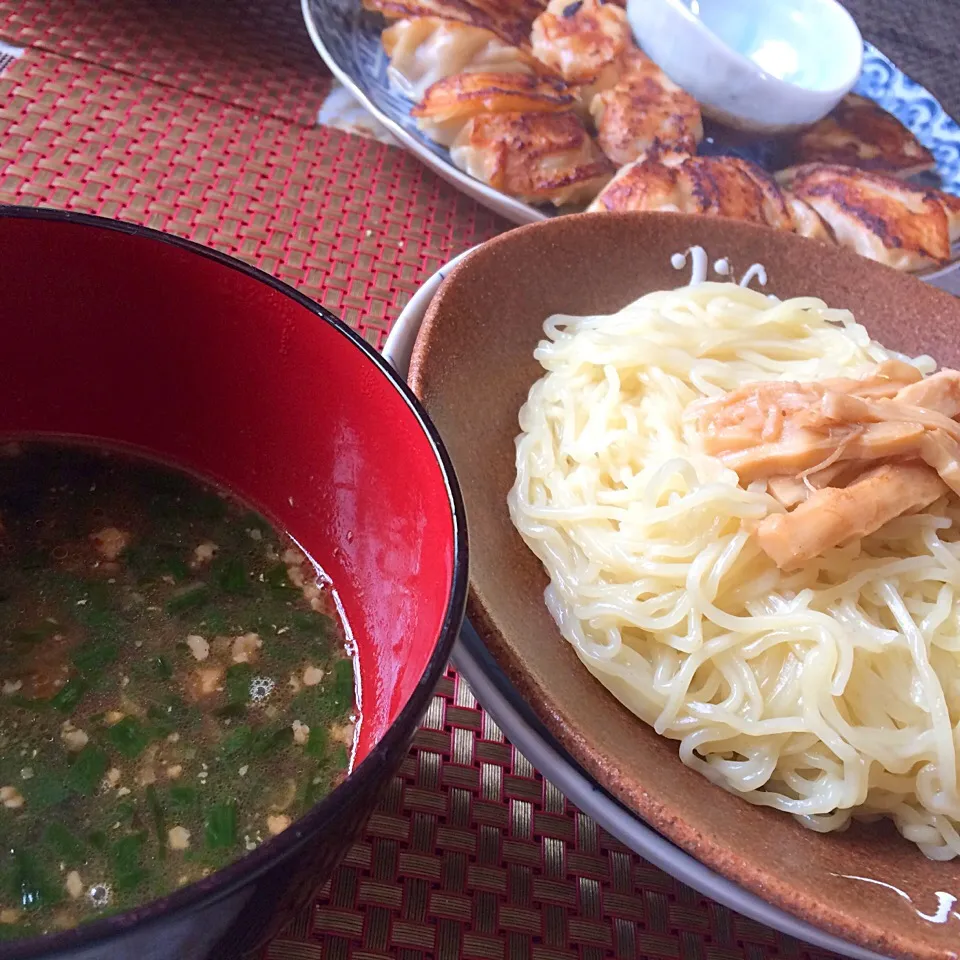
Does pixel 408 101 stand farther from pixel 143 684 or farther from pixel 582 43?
pixel 143 684

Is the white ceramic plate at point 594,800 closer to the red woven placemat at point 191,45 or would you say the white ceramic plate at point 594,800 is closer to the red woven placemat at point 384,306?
the red woven placemat at point 384,306

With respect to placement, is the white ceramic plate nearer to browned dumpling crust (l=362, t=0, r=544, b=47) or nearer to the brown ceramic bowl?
the brown ceramic bowl

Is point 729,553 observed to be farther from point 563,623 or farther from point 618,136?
point 618,136

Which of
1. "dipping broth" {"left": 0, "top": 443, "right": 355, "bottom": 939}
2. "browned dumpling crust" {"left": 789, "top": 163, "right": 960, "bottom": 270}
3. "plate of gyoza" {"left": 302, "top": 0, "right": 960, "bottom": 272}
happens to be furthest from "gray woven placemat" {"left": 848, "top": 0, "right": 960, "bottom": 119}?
"dipping broth" {"left": 0, "top": 443, "right": 355, "bottom": 939}

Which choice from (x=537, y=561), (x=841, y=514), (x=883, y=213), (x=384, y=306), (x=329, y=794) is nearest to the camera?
(x=329, y=794)

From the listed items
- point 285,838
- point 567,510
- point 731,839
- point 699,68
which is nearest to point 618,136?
point 699,68

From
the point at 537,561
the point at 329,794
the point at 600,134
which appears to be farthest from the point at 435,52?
the point at 329,794
